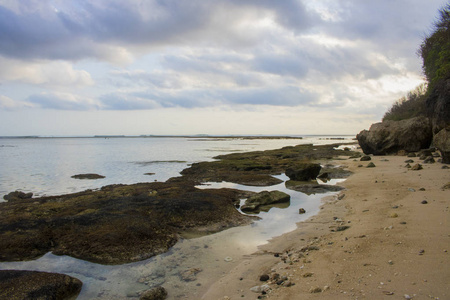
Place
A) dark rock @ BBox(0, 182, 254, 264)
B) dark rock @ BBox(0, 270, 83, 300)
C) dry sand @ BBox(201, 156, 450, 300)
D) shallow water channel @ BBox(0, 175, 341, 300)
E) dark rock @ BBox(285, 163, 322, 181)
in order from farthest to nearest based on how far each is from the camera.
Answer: dark rock @ BBox(285, 163, 322, 181) < dark rock @ BBox(0, 182, 254, 264) < shallow water channel @ BBox(0, 175, 341, 300) < dark rock @ BBox(0, 270, 83, 300) < dry sand @ BBox(201, 156, 450, 300)

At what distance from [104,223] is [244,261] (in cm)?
495

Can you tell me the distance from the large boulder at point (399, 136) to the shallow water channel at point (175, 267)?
26.5 meters

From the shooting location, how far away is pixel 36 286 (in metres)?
5.86

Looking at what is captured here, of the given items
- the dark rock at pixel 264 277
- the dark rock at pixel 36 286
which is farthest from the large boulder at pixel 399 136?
the dark rock at pixel 36 286

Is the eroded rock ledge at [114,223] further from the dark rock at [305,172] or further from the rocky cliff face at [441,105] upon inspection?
the rocky cliff face at [441,105]

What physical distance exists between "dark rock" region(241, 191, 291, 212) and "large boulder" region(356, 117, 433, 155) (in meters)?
22.8

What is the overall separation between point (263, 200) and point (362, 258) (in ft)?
23.6

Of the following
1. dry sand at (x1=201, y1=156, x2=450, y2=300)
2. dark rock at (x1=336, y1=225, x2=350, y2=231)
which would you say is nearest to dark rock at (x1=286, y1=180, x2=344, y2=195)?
dry sand at (x1=201, y1=156, x2=450, y2=300)

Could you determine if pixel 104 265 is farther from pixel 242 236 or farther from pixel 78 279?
pixel 242 236

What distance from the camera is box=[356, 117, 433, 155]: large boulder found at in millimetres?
29902

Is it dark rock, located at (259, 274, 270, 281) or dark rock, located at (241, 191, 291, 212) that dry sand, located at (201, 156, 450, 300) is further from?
dark rock, located at (241, 191, 291, 212)

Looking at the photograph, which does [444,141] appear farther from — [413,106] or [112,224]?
[413,106]

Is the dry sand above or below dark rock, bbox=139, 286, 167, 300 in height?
above

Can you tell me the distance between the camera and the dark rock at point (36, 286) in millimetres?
5633
